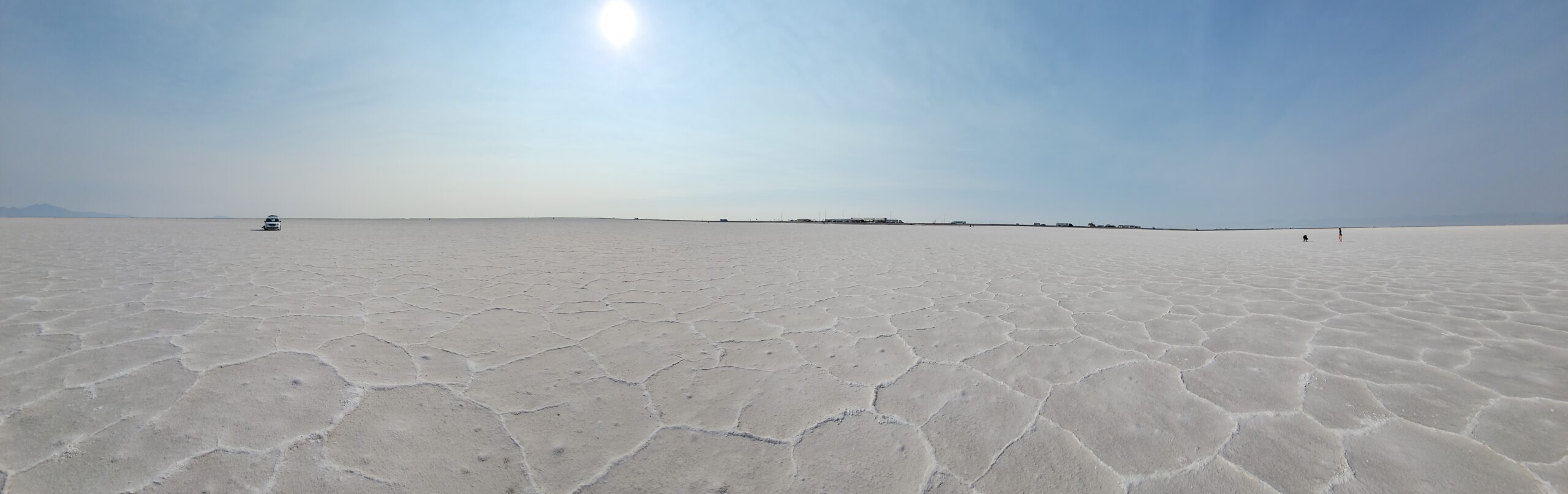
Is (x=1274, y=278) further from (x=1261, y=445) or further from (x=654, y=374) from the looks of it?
(x=654, y=374)

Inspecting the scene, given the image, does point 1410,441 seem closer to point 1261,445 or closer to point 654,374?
point 1261,445

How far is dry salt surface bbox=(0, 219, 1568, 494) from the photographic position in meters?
1.48

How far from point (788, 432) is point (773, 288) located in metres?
3.07

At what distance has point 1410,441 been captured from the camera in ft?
5.26

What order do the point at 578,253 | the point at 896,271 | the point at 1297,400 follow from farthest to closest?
1. the point at 578,253
2. the point at 896,271
3. the point at 1297,400

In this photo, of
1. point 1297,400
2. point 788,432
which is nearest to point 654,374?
point 788,432

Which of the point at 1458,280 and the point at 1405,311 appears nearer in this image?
the point at 1405,311

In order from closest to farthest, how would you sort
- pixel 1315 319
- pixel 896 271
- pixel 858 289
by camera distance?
pixel 1315 319
pixel 858 289
pixel 896 271

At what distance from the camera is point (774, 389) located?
2145 millimetres

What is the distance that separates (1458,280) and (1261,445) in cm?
629

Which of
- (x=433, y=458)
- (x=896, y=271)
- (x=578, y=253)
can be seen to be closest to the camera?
(x=433, y=458)

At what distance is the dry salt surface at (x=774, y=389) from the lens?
148 cm

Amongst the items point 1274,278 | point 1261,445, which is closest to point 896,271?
point 1274,278

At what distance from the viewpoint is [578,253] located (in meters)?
8.32
